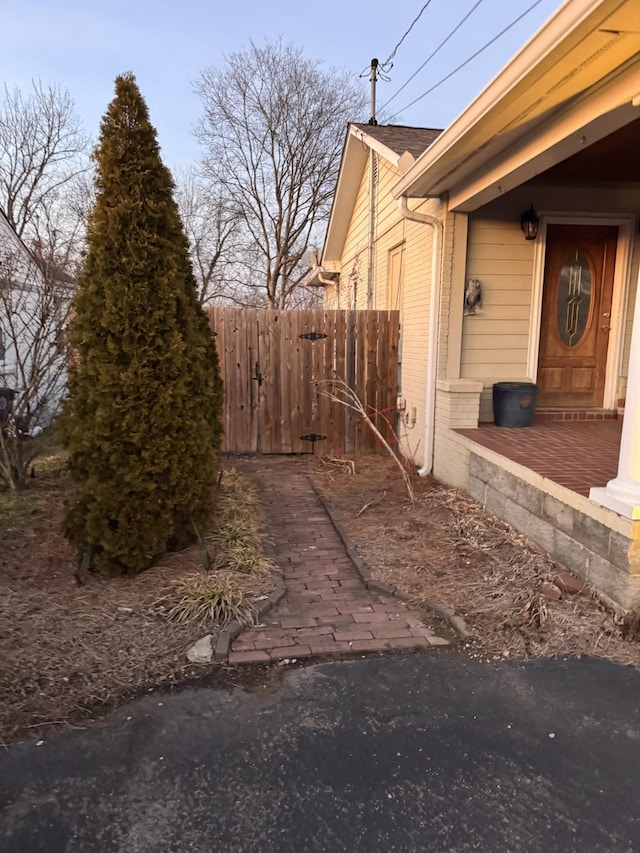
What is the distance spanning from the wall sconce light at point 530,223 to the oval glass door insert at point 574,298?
0.61 meters

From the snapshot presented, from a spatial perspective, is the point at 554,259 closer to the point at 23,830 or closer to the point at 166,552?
the point at 166,552

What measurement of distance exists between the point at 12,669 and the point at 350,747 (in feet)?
5.11

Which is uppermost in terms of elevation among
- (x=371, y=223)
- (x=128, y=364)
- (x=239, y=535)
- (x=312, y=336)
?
(x=371, y=223)

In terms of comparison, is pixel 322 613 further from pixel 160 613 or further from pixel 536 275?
pixel 536 275

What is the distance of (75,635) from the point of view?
9.32 feet

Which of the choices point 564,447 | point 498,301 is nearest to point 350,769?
point 564,447

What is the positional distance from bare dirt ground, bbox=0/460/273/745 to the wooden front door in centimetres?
431

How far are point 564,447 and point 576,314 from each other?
2.17m

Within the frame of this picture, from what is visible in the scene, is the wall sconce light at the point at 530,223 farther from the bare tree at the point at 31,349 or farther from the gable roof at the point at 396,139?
the bare tree at the point at 31,349

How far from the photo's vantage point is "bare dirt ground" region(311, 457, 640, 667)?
2893 millimetres

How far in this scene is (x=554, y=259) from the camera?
6.09 meters

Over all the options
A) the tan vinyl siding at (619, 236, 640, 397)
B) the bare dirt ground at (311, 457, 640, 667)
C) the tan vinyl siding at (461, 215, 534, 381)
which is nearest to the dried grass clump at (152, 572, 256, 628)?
the bare dirt ground at (311, 457, 640, 667)

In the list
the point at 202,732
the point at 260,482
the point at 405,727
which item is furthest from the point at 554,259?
the point at 202,732

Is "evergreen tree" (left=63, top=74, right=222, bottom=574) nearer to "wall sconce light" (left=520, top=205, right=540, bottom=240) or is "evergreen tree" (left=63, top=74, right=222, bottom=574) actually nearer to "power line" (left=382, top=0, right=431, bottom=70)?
"wall sconce light" (left=520, top=205, right=540, bottom=240)
